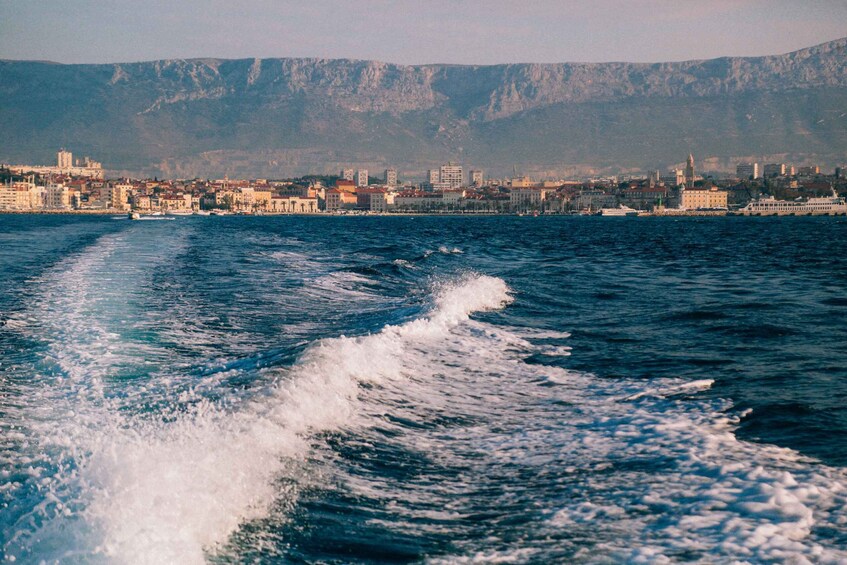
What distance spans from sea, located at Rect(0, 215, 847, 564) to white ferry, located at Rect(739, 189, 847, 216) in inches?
6316

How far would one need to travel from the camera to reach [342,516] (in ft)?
17.8

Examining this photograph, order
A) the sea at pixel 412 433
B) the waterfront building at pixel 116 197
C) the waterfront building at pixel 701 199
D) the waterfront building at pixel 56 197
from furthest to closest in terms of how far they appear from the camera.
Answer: the waterfront building at pixel 701 199
the waterfront building at pixel 56 197
the waterfront building at pixel 116 197
the sea at pixel 412 433

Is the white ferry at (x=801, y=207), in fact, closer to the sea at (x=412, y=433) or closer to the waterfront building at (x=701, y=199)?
the waterfront building at (x=701, y=199)

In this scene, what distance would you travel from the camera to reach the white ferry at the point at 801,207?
16036cm

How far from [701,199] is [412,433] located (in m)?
195

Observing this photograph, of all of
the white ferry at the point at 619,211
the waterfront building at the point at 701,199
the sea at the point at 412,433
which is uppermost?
the waterfront building at the point at 701,199

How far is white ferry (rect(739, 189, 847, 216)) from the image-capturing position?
16036 cm

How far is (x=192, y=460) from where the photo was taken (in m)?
5.75

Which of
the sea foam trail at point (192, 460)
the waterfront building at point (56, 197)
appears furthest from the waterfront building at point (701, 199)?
the sea foam trail at point (192, 460)

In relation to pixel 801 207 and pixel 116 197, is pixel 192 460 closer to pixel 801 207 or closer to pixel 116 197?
pixel 801 207

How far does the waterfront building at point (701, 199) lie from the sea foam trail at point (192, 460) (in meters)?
190

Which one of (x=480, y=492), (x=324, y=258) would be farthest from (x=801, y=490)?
(x=324, y=258)

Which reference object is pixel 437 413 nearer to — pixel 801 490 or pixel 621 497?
pixel 621 497

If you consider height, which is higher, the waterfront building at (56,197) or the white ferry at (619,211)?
the waterfront building at (56,197)
